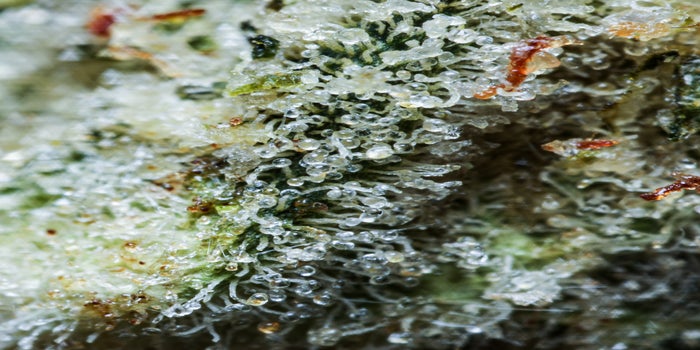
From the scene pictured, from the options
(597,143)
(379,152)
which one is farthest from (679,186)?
(379,152)

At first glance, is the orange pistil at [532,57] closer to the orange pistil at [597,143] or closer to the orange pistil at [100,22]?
the orange pistil at [597,143]

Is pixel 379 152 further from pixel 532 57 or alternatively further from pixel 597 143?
pixel 597 143

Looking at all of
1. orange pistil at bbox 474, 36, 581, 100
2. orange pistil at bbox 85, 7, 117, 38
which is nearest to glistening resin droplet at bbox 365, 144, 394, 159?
orange pistil at bbox 474, 36, 581, 100

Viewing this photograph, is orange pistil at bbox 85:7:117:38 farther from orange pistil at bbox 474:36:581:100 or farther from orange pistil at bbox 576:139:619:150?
orange pistil at bbox 576:139:619:150

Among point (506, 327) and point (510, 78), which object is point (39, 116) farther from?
point (506, 327)

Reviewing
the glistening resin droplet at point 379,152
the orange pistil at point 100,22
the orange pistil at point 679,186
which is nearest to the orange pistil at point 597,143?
the orange pistil at point 679,186

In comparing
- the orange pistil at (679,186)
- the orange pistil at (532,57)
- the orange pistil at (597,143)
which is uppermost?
the orange pistil at (532,57)

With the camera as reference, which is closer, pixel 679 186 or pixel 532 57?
pixel 532 57

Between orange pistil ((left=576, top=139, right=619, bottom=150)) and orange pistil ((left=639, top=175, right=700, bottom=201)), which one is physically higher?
orange pistil ((left=576, top=139, right=619, bottom=150))

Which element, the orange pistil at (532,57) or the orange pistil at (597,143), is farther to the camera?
the orange pistil at (597,143)

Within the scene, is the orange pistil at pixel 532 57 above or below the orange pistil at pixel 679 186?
above

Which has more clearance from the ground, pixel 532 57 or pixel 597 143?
pixel 532 57
